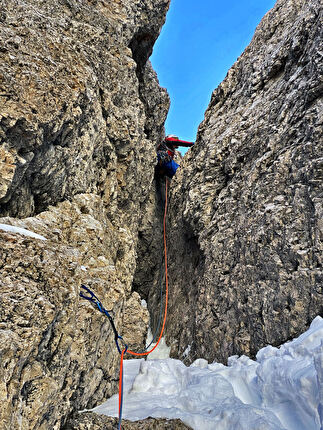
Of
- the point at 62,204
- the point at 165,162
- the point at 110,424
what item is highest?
the point at 165,162

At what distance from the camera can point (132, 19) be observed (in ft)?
42.9

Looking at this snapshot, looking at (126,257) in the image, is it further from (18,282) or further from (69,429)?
(18,282)

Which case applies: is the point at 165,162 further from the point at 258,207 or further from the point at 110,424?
the point at 110,424

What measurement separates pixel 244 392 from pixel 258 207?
14.7 feet

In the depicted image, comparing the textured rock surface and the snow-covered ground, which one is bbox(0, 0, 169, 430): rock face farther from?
the snow-covered ground

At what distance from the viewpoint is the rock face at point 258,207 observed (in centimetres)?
690

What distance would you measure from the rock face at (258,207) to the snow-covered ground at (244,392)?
0.99 m

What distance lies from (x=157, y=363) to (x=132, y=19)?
42.4ft

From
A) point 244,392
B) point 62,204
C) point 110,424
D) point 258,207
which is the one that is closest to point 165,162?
point 258,207

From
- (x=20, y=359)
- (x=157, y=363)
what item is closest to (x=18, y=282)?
(x=20, y=359)

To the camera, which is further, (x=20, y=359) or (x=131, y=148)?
(x=131, y=148)

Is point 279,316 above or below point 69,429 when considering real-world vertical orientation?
above

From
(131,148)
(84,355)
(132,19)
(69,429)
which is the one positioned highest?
(132,19)

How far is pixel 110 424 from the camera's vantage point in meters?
4.89
